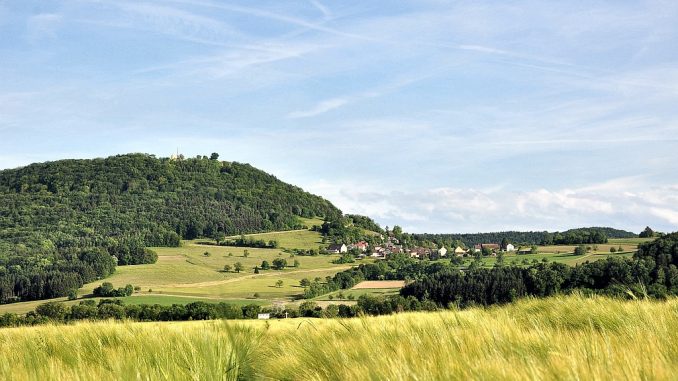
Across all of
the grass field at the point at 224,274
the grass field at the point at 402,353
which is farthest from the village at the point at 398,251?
the grass field at the point at 402,353

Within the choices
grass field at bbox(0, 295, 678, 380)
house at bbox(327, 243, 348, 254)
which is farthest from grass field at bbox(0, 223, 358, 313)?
grass field at bbox(0, 295, 678, 380)

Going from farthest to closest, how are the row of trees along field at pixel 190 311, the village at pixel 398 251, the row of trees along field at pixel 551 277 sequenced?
the village at pixel 398 251 < the row of trees along field at pixel 551 277 < the row of trees along field at pixel 190 311

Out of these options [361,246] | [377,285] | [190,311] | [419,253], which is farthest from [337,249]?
[190,311]

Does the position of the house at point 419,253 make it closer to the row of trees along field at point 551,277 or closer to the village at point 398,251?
the village at point 398,251

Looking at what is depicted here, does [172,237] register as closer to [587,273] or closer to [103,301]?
[103,301]

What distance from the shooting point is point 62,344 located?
20.6 ft

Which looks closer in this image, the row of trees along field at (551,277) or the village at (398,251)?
the row of trees along field at (551,277)

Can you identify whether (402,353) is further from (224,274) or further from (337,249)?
(337,249)

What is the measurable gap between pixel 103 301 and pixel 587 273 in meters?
72.9

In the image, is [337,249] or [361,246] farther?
[361,246]

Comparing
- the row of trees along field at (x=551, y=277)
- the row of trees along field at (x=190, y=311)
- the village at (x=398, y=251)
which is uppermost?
the village at (x=398, y=251)

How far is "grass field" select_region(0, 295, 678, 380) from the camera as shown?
2875 mm

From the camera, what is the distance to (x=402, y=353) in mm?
3676

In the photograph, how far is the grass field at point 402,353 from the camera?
2.88m
